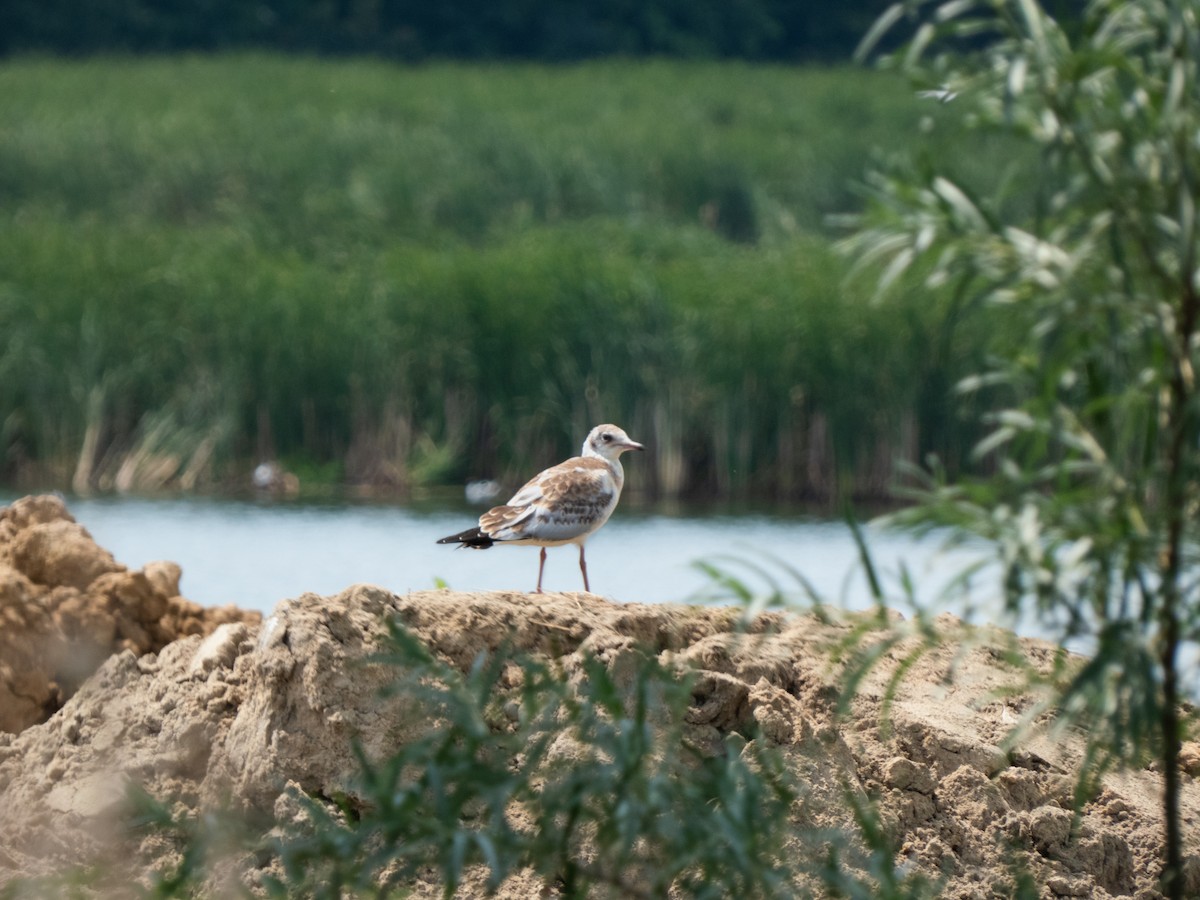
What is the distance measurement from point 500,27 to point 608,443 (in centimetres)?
5955

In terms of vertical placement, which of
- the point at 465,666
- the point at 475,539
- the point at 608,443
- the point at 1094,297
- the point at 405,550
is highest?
the point at 1094,297

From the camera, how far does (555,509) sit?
25.8 feet

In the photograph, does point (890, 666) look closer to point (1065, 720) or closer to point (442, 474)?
point (1065, 720)

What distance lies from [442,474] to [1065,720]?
19.6 metres

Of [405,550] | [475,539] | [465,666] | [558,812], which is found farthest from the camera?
[405,550]

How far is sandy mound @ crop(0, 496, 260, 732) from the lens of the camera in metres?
6.51

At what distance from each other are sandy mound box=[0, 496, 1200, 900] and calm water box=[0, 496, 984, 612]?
861 centimetres

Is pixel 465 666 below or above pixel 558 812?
above

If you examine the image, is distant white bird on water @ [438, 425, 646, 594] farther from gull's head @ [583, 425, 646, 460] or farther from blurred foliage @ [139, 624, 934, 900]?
blurred foliage @ [139, 624, 934, 900]

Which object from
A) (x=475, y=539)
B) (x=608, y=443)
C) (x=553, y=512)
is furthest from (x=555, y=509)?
(x=608, y=443)

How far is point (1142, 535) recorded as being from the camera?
158 inches

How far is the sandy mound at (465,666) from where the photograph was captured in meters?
5.52

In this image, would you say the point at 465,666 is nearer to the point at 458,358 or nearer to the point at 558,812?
the point at 558,812

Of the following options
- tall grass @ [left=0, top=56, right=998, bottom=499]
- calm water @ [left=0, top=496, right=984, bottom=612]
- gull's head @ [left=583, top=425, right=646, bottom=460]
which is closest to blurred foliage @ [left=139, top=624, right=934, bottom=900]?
gull's head @ [left=583, top=425, right=646, bottom=460]
